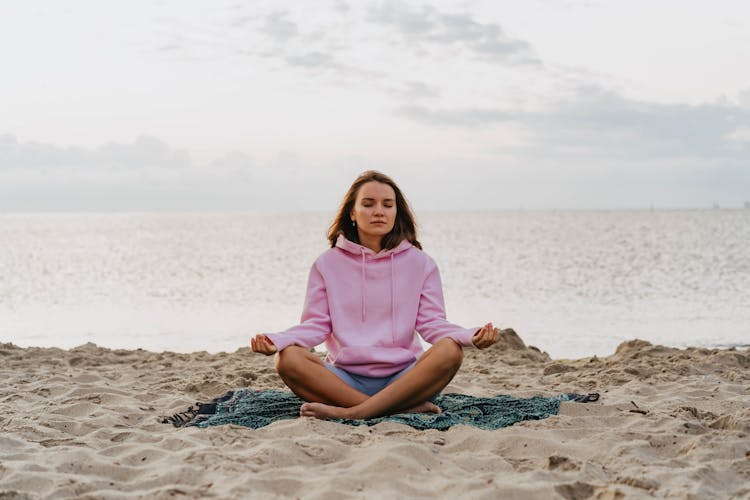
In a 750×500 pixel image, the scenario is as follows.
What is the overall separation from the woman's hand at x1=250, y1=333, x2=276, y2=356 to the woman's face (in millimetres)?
1010

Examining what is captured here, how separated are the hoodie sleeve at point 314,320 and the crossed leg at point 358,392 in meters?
0.10

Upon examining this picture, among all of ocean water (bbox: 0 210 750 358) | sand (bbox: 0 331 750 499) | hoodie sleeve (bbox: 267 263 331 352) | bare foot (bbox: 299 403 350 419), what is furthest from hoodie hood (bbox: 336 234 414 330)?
ocean water (bbox: 0 210 750 358)

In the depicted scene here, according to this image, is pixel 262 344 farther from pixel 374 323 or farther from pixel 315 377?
pixel 374 323

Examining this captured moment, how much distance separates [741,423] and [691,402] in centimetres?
94

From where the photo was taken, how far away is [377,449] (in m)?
3.54

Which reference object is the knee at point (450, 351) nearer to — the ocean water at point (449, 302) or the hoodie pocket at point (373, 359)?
the hoodie pocket at point (373, 359)

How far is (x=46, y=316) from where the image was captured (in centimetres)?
1328

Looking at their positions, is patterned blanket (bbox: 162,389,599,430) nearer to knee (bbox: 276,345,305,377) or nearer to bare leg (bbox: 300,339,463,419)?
bare leg (bbox: 300,339,463,419)

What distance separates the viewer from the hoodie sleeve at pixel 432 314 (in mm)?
4648

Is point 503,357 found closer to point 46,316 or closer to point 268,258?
point 46,316

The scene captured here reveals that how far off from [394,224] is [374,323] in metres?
0.70

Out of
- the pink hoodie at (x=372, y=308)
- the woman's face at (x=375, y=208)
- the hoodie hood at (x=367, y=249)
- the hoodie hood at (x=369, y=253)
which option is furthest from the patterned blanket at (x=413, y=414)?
the woman's face at (x=375, y=208)

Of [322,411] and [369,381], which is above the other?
[369,381]

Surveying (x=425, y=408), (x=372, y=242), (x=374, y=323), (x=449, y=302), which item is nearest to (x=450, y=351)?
(x=425, y=408)
